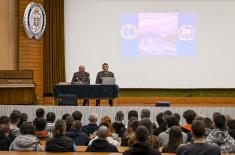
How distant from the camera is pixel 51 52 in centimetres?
1725

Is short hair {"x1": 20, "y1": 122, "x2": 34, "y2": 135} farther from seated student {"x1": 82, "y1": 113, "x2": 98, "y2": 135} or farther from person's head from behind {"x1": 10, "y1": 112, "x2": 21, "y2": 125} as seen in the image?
seated student {"x1": 82, "y1": 113, "x2": 98, "y2": 135}

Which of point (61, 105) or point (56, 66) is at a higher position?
point (56, 66)

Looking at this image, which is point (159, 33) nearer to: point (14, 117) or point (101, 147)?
point (14, 117)

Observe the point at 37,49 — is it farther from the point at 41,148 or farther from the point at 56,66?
the point at 41,148

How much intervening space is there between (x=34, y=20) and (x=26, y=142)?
10.1 meters

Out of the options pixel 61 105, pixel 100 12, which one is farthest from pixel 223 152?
pixel 100 12

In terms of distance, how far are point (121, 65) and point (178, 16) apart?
265cm

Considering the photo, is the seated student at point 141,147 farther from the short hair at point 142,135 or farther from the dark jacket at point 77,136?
the dark jacket at point 77,136

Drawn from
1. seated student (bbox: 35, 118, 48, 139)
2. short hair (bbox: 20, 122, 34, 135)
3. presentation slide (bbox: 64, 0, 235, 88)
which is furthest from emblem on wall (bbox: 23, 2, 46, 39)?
short hair (bbox: 20, 122, 34, 135)

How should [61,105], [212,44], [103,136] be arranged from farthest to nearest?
[212,44] → [61,105] → [103,136]

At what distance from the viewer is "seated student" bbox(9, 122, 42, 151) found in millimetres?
6105

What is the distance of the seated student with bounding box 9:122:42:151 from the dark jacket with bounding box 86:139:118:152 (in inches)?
28.6

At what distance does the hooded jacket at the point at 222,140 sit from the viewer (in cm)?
603

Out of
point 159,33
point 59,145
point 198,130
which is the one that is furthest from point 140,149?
point 159,33
